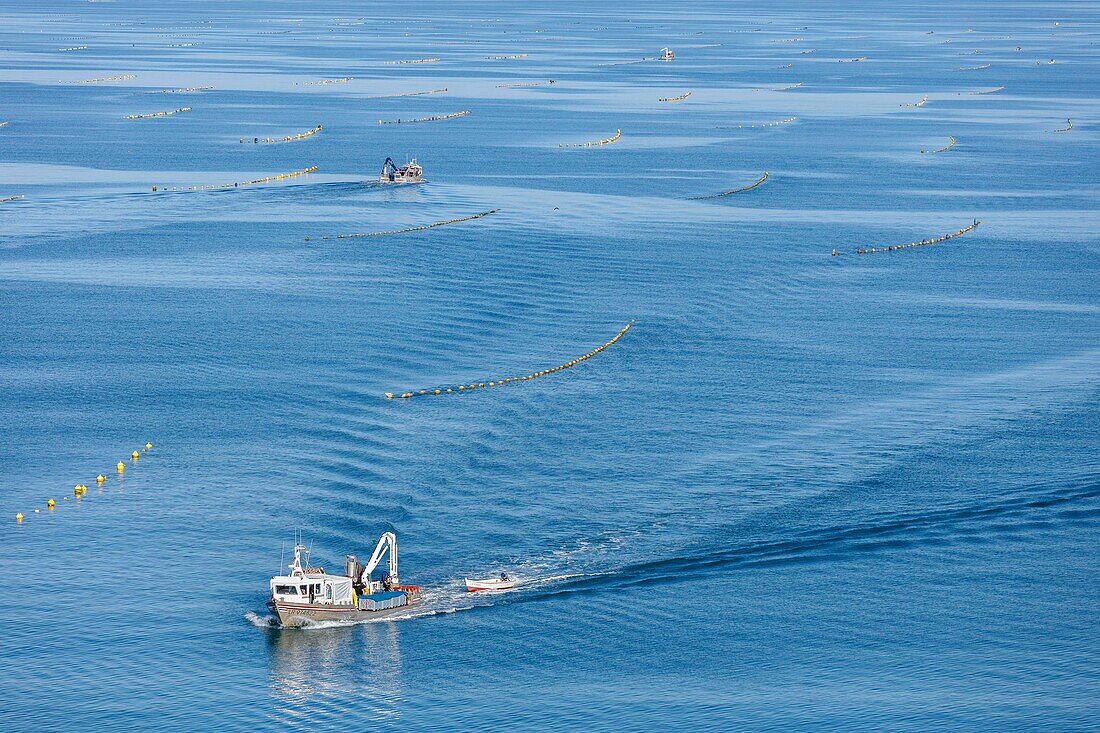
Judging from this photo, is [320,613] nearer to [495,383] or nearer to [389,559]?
[389,559]

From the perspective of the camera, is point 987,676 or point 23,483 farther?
point 23,483

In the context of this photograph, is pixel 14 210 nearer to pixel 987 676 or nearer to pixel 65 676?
pixel 65 676

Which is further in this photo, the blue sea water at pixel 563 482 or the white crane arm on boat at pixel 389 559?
the white crane arm on boat at pixel 389 559

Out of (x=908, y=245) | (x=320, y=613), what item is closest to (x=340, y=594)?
(x=320, y=613)

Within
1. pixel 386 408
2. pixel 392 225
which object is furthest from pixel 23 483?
pixel 392 225

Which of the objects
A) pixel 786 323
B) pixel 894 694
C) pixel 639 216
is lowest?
pixel 894 694

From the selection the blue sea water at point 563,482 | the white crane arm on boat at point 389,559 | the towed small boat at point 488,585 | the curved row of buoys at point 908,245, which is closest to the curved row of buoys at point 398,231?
the blue sea water at point 563,482

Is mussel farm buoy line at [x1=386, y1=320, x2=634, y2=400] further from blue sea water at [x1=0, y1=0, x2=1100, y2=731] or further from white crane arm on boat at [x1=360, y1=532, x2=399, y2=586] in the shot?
white crane arm on boat at [x1=360, y1=532, x2=399, y2=586]

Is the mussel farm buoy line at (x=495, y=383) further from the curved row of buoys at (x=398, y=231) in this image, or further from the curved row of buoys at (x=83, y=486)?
the curved row of buoys at (x=398, y=231)
